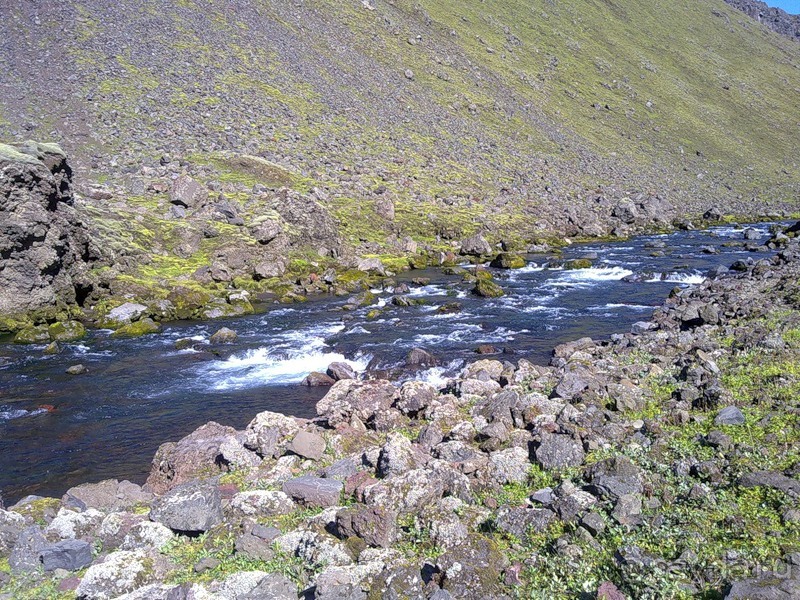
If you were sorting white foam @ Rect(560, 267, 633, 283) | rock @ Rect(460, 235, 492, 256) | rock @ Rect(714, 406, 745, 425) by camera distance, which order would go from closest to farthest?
rock @ Rect(714, 406, 745, 425), white foam @ Rect(560, 267, 633, 283), rock @ Rect(460, 235, 492, 256)

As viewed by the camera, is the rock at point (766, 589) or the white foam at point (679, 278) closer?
the rock at point (766, 589)

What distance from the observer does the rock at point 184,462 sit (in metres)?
11.2

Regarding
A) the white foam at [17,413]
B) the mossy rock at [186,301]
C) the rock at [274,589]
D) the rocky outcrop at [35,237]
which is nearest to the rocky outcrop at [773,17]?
the mossy rock at [186,301]

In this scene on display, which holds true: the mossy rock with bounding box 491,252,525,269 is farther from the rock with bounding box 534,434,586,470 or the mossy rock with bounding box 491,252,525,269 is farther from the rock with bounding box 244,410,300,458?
the rock with bounding box 534,434,586,470

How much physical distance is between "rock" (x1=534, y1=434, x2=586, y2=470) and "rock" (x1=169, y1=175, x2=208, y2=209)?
→ 101ft

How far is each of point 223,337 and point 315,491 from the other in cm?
1456

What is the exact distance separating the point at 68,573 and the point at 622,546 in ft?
23.8

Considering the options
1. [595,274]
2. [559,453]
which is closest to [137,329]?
[559,453]

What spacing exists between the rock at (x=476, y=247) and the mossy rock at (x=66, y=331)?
79.8 ft

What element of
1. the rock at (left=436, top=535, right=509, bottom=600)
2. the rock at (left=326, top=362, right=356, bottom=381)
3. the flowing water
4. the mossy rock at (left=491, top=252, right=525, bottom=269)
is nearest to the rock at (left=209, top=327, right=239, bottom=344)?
the flowing water

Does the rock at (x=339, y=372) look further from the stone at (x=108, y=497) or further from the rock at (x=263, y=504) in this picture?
the rock at (x=263, y=504)

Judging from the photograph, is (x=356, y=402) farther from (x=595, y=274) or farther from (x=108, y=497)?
(x=595, y=274)

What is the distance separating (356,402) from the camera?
1320cm

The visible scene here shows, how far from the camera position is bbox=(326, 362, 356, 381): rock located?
18.2 metres
